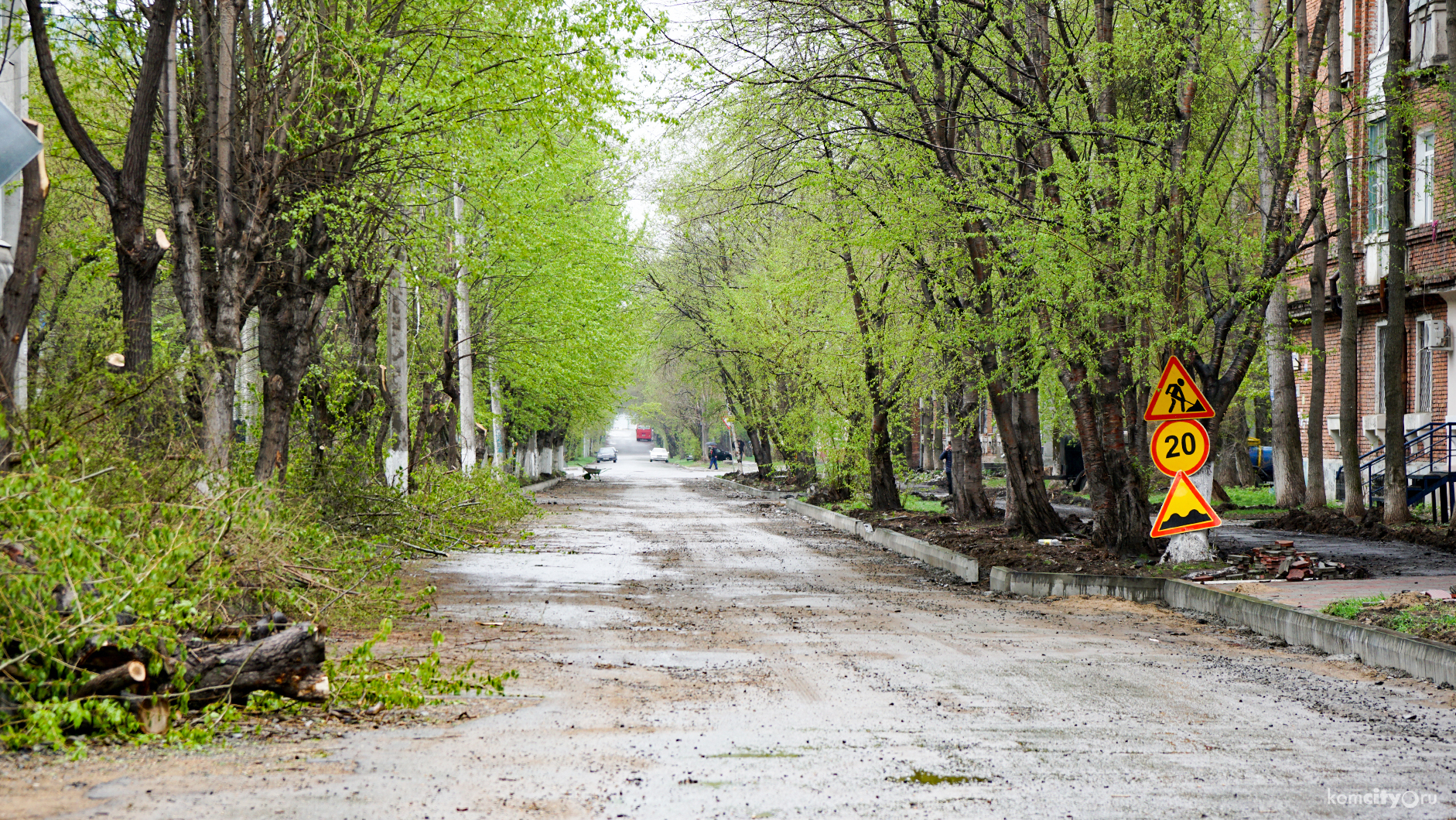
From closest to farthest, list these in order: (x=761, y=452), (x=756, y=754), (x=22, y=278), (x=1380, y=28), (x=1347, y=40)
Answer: (x=756, y=754) → (x=22, y=278) → (x=1380, y=28) → (x=1347, y=40) → (x=761, y=452)

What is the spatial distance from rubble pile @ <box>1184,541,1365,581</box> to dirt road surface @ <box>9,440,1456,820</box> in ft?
5.67

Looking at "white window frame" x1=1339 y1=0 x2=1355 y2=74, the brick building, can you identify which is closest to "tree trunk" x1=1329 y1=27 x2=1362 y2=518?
the brick building

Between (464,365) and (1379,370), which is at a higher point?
(464,365)

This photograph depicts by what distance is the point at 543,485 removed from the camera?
48.9m

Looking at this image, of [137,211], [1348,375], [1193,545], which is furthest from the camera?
[1348,375]

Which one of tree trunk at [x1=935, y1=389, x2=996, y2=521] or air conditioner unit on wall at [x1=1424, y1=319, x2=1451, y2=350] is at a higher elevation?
air conditioner unit on wall at [x1=1424, y1=319, x2=1451, y2=350]

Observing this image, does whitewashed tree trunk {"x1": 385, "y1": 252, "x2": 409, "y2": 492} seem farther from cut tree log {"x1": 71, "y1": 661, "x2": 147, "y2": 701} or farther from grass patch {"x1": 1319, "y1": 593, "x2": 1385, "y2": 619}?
cut tree log {"x1": 71, "y1": 661, "x2": 147, "y2": 701}

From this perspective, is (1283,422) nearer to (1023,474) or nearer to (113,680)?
(1023,474)

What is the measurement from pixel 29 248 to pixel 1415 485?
22933 mm

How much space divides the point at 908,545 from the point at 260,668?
1522 centimetres

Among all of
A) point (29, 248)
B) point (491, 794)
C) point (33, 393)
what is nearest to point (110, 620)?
point (491, 794)

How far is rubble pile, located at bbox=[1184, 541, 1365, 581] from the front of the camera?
556 inches

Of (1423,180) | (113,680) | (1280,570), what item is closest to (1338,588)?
(1280,570)

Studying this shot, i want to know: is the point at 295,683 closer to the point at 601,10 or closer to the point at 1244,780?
the point at 1244,780
